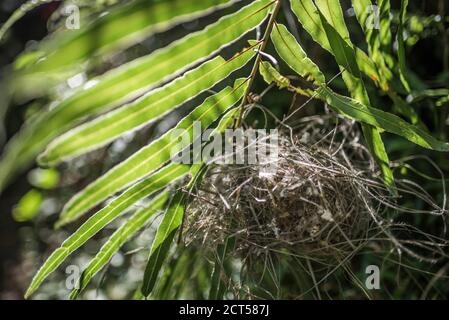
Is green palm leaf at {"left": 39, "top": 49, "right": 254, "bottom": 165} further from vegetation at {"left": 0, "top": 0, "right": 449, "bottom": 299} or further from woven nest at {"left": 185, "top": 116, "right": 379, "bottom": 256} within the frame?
woven nest at {"left": 185, "top": 116, "right": 379, "bottom": 256}

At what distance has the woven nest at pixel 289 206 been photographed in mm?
707

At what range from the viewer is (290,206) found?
720 millimetres

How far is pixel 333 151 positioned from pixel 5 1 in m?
1.11

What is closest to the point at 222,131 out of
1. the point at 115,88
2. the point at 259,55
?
the point at 259,55

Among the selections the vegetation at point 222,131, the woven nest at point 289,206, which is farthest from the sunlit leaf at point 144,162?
the woven nest at point 289,206

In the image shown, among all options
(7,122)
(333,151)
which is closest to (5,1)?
(7,122)

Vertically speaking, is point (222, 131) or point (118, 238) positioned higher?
point (222, 131)

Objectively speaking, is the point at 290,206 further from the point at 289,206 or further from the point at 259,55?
the point at 259,55

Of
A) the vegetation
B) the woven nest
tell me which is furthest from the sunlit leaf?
the woven nest

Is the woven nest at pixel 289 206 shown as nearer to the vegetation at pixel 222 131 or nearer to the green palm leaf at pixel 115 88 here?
the vegetation at pixel 222 131

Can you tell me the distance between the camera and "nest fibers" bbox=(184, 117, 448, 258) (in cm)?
71

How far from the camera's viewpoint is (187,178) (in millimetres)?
732

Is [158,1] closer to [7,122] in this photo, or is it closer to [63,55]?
[63,55]

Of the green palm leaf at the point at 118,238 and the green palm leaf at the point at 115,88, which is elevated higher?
the green palm leaf at the point at 115,88
